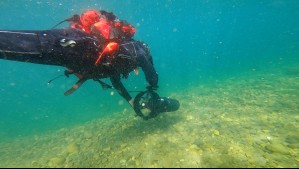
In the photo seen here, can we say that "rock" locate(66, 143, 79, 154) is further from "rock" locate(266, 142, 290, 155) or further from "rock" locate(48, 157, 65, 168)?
"rock" locate(266, 142, 290, 155)

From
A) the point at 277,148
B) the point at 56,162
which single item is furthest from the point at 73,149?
the point at 277,148

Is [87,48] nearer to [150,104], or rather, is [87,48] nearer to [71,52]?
[71,52]

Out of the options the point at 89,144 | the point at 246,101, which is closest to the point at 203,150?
the point at 89,144

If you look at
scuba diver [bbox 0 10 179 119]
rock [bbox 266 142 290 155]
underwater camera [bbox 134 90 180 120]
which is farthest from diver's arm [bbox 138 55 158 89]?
rock [bbox 266 142 290 155]

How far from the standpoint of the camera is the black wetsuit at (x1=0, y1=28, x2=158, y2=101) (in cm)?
406

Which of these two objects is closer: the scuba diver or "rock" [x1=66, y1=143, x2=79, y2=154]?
the scuba diver

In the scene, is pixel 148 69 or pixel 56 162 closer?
pixel 56 162

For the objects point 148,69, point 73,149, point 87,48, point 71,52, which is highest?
point 87,48

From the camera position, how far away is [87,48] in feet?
14.7

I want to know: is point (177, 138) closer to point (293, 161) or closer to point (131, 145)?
point (131, 145)

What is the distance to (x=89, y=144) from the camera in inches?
246

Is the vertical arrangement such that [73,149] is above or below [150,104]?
below

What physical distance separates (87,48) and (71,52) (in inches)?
12.0

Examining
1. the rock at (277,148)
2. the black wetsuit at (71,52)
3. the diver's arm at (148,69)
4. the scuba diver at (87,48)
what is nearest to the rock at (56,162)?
the scuba diver at (87,48)
